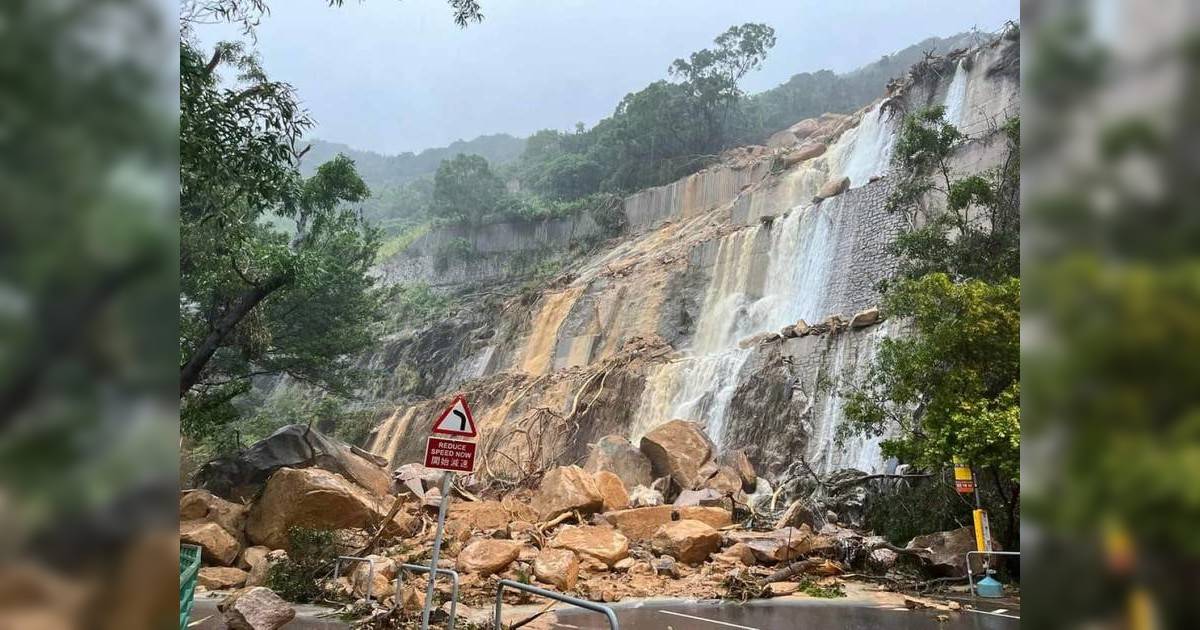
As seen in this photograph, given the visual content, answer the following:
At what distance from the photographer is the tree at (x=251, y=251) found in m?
7.38

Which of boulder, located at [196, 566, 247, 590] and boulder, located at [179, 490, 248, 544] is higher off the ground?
boulder, located at [179, 490, 248, 544]

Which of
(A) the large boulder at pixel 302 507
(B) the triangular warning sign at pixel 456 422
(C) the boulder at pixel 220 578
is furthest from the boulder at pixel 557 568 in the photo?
(B) the triangular warning sign at pixel 456 422

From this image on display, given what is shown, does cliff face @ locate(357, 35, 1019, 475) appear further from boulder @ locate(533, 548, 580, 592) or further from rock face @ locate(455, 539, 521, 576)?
rock face @ locate(455, 539, 521, 576)

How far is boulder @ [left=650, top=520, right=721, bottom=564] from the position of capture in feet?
40.7

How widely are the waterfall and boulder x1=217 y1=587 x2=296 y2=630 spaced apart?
2891 cm

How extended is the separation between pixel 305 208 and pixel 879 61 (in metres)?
60.5

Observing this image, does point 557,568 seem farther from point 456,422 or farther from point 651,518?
point 456,422

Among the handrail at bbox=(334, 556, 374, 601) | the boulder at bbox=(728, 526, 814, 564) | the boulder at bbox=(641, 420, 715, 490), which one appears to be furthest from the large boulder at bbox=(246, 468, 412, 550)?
the boulder at bbox=(641, 420, 715, 490)

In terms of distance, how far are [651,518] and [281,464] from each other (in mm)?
6502

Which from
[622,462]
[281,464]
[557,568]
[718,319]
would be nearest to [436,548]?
[557,568]

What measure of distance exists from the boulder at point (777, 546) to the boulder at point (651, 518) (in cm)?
102
